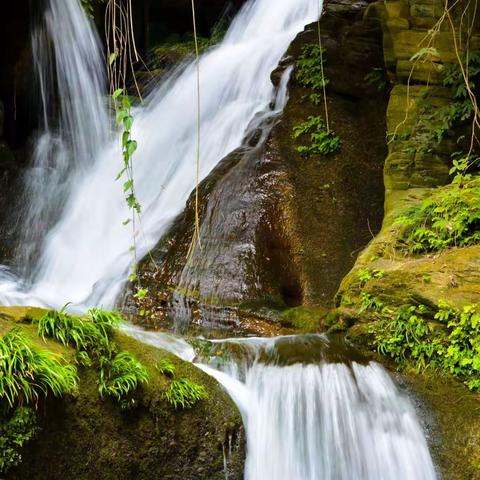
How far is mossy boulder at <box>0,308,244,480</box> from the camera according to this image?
10.3 ft

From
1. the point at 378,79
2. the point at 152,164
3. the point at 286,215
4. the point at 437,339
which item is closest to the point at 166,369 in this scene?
the point at 437,339

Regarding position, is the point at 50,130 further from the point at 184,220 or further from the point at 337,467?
the point at 337,467

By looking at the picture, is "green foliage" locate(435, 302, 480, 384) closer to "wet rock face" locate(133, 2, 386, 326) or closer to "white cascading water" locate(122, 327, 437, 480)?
"white cascading water" locate(122, 327, 437, 480)

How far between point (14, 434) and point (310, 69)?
27.8ft

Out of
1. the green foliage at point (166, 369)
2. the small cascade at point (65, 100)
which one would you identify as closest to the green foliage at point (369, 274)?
the green foliage at point (166, 369)

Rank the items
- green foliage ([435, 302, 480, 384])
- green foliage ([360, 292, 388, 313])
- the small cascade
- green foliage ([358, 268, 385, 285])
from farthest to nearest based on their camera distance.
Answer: the small cascade
green foliage ([358, 268, 385, 285])
green foliage ([360, 292, 388, 313])
green foliage ([435, 302, 480, 384])

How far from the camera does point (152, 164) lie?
36.1 ft

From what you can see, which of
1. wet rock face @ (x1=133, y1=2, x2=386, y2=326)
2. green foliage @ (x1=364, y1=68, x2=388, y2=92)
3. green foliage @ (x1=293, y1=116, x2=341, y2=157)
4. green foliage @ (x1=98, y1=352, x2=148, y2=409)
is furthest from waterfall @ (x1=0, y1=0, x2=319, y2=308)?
green foliage @ (x1=98, y1=352, x2=148, y2=409)

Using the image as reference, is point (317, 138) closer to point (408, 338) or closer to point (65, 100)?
point (408, 338)

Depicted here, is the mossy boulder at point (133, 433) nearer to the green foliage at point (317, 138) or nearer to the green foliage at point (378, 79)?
the green foliage at point (317, 138)

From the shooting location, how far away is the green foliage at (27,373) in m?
2.91

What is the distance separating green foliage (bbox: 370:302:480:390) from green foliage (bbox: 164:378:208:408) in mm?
1963

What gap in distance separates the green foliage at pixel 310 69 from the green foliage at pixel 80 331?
7.15 m

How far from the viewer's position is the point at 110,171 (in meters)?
12.1
